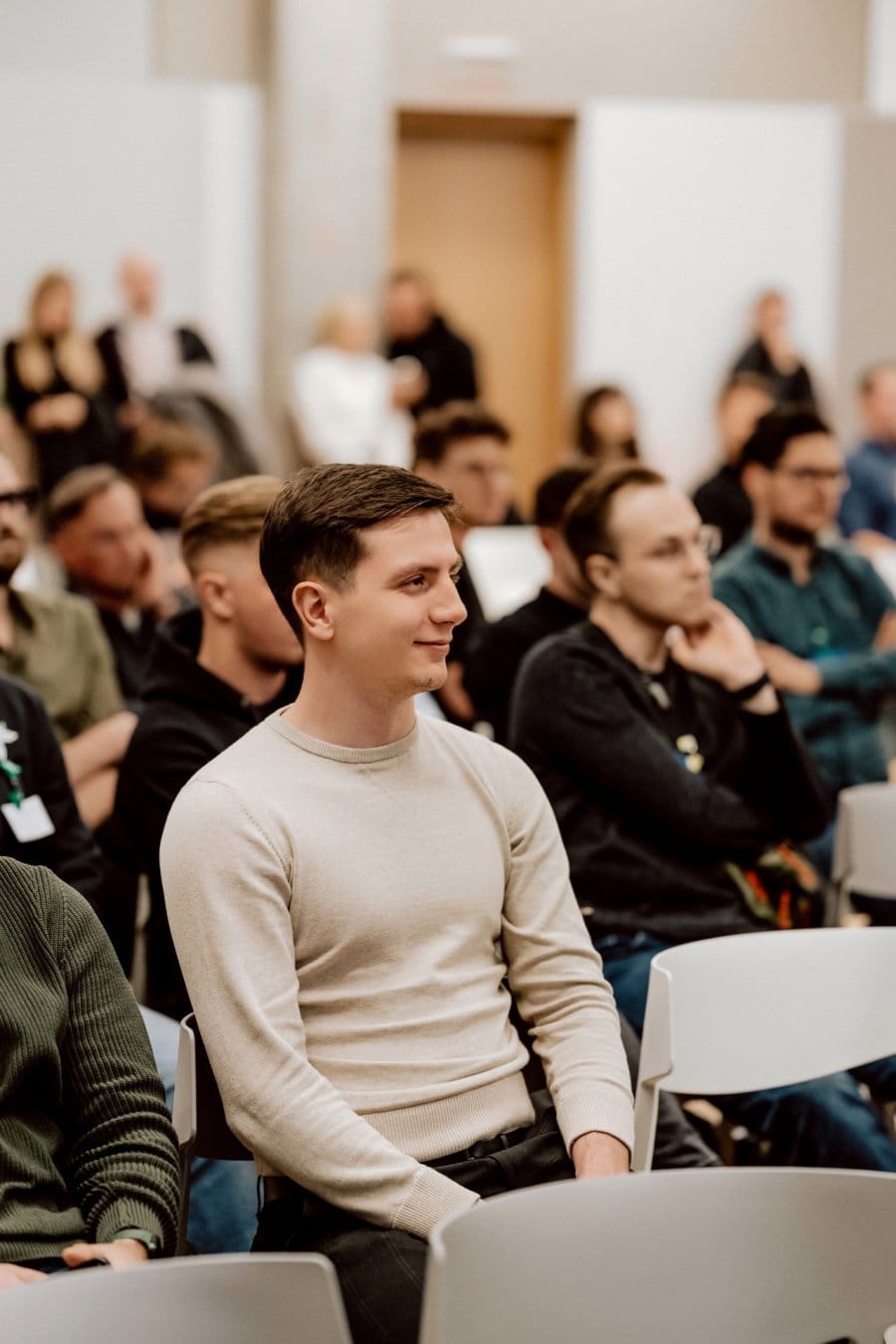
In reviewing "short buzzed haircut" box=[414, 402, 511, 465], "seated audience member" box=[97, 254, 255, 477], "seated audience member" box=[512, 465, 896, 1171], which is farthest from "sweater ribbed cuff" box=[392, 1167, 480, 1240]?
"seated audience member" box=[97, 254, 255, 477]

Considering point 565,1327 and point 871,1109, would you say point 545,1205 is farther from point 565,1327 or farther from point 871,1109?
point 871,1109

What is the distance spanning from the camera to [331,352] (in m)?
8.20

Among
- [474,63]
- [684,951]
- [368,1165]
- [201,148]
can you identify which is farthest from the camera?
[474,63]

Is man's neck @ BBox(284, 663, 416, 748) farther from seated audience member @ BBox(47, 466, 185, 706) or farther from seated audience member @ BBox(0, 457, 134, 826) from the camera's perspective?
seated audience member @ BBox(47, 466, 185, 706)

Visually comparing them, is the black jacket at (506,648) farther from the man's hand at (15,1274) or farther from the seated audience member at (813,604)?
the man's hand at (15,1274)

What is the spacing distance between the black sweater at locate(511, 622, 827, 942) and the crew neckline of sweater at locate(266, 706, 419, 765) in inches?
29.5

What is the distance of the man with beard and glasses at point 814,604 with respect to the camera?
3678 mm

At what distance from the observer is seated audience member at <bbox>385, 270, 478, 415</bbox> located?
8.53 m

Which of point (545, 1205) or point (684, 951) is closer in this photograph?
point (545, 1205)

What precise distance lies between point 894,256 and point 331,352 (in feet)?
11.3

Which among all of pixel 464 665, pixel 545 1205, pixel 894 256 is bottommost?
pixel 464 665

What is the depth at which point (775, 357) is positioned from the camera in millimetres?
9203

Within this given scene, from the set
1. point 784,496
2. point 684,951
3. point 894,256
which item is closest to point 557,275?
point 894,256

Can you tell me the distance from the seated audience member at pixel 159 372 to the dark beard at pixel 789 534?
383cm
